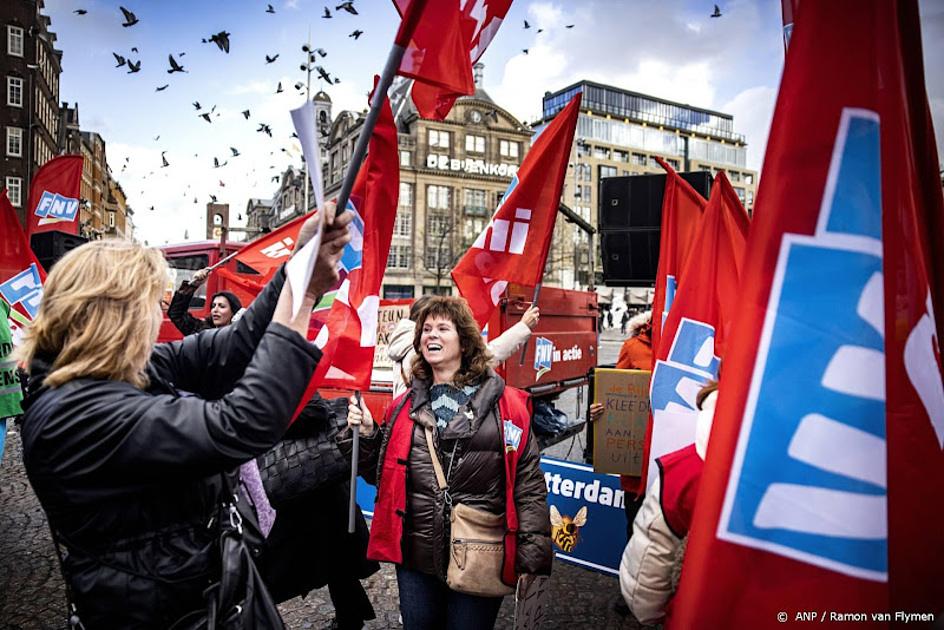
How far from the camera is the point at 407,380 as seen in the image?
3646 millimetres

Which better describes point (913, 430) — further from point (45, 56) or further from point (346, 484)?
point (45, 56)

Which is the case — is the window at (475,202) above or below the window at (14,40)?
below

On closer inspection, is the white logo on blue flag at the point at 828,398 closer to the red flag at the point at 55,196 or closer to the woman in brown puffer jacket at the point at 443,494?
the woman in brown puffer jacket at the point at 443,494

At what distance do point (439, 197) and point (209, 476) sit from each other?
2248 inches

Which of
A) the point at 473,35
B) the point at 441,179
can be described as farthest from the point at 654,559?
the point at 441,179

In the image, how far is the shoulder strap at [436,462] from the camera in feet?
8.68

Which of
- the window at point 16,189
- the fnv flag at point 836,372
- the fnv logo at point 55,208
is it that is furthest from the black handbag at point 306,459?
the window at point 16,189

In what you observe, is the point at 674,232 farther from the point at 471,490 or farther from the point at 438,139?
the point at 438,139

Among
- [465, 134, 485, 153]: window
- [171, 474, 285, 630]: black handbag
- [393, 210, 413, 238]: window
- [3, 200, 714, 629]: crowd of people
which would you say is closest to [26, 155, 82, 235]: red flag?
[3, 200, 714, 629]: crowd of people

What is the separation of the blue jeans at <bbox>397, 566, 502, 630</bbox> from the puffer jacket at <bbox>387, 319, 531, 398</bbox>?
3.98 feet

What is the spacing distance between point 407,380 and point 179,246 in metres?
10.6

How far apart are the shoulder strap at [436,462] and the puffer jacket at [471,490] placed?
16 millimetres

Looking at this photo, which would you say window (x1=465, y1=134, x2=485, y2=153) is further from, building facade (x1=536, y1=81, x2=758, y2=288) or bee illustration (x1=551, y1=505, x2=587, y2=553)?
bee illustration (x1=551, y1=505, x2=587, y2=553)

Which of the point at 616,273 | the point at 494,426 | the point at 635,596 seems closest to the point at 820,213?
the point at 635,596
